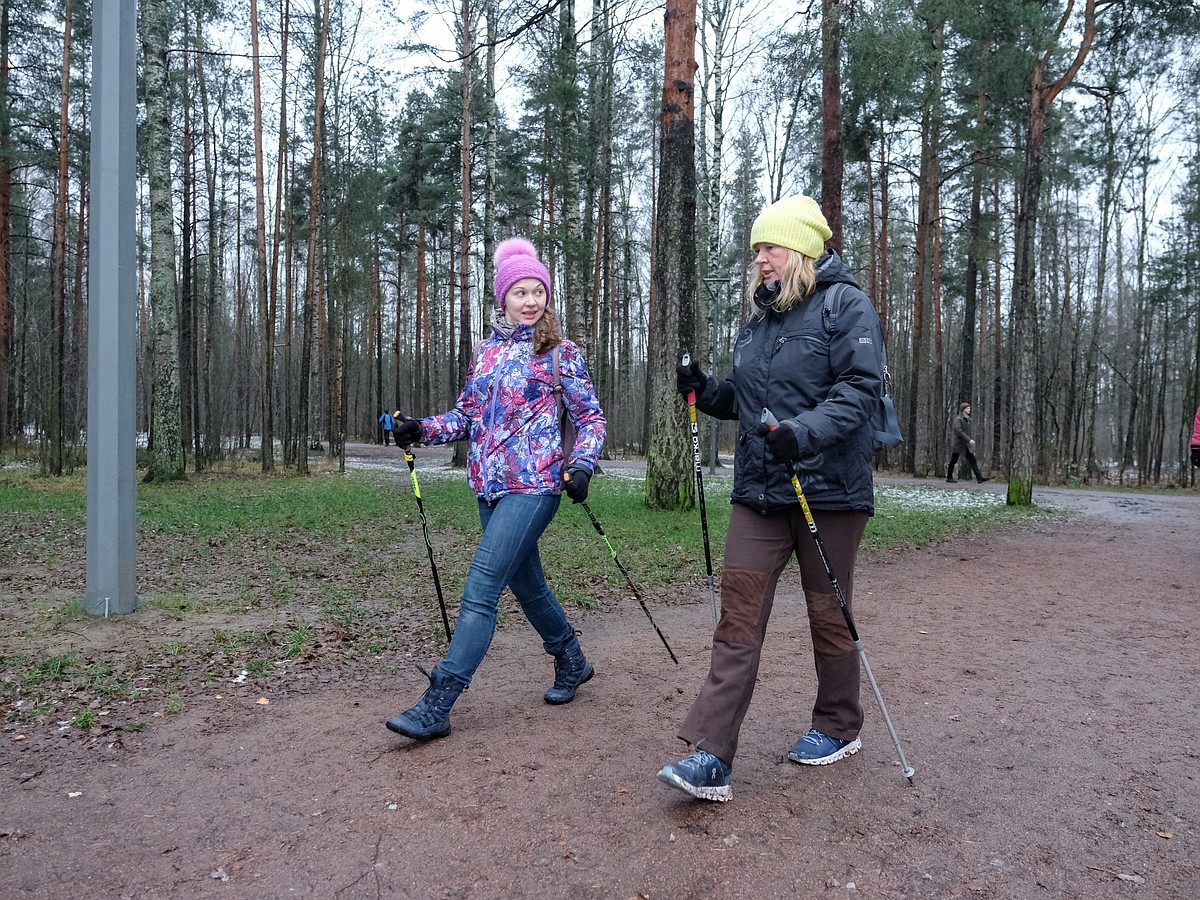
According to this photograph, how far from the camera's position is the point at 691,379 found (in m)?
3.31

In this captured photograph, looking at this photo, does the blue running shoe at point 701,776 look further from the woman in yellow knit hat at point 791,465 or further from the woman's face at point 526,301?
the woman's face at point 526,301

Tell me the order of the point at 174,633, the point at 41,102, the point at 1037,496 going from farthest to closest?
the point at 41,102 → the point at 1037,496 → the point at 174,633

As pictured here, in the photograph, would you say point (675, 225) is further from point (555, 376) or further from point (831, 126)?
point (555, 376)

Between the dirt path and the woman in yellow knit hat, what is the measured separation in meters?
0.33

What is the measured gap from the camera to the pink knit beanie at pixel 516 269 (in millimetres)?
3695

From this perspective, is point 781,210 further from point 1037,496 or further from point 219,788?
point 1037,496

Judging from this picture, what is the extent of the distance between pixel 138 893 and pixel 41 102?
24066mm

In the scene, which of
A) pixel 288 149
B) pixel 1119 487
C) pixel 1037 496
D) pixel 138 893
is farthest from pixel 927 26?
pixel 1119 487

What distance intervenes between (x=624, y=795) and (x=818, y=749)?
0.84 metres

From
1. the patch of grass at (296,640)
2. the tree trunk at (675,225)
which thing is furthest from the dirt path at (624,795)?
the tree trunk at (675,225)

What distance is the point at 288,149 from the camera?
2086cm

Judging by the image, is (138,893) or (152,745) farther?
(152,745)

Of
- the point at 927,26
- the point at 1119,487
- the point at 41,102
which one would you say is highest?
the point at 41,102

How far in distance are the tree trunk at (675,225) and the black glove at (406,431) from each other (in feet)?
22.1
